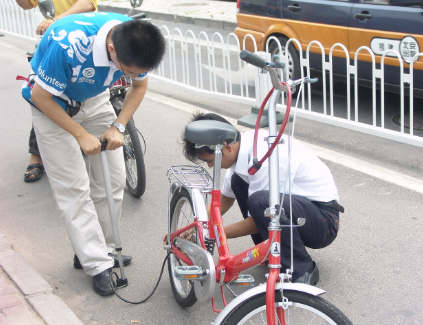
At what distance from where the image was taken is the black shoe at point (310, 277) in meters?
2.93

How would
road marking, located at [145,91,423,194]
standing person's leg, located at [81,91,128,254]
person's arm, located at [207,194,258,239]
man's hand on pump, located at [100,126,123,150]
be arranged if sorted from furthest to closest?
road marking, located at [145,91,423,194] < standing person's leg, located at [81,91,128,254] < person's arm, located at [207,194,258,239] < man's hand on pump, located at [100,126,123,150]

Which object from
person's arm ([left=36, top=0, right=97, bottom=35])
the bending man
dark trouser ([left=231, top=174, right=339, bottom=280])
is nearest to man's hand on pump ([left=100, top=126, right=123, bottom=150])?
the bending man

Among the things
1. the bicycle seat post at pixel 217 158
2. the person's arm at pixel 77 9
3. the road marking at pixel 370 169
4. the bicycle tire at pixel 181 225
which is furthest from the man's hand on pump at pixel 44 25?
the road marking at pixel 370 169

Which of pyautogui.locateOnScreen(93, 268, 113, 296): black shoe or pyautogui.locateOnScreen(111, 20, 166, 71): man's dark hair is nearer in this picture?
pyautogui.locateOnScreen(111, 20, 166, 71): man's dark hair

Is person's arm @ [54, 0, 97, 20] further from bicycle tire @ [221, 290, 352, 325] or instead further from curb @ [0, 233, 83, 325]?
bicycle tire @ [221, 290, 352, 325]

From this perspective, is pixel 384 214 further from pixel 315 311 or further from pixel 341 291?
pixel 315 311

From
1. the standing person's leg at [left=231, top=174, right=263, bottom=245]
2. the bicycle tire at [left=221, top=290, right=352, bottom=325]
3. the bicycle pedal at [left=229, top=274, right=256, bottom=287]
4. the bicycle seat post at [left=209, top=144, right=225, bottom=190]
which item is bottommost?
the bicycle pedal at [left=229, top=274, right=256, bottom=287]

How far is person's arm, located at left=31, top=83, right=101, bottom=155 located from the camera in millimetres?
2717

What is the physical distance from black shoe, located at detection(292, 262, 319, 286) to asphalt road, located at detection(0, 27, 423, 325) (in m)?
0.09

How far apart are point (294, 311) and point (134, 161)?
7.94 ft

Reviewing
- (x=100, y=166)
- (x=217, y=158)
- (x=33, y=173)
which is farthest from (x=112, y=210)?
(x=33, y=173)

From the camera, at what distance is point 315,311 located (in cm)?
207

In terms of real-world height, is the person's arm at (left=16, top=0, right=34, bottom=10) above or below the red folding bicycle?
above

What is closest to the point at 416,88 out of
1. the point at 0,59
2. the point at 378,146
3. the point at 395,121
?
the point at 395,121
